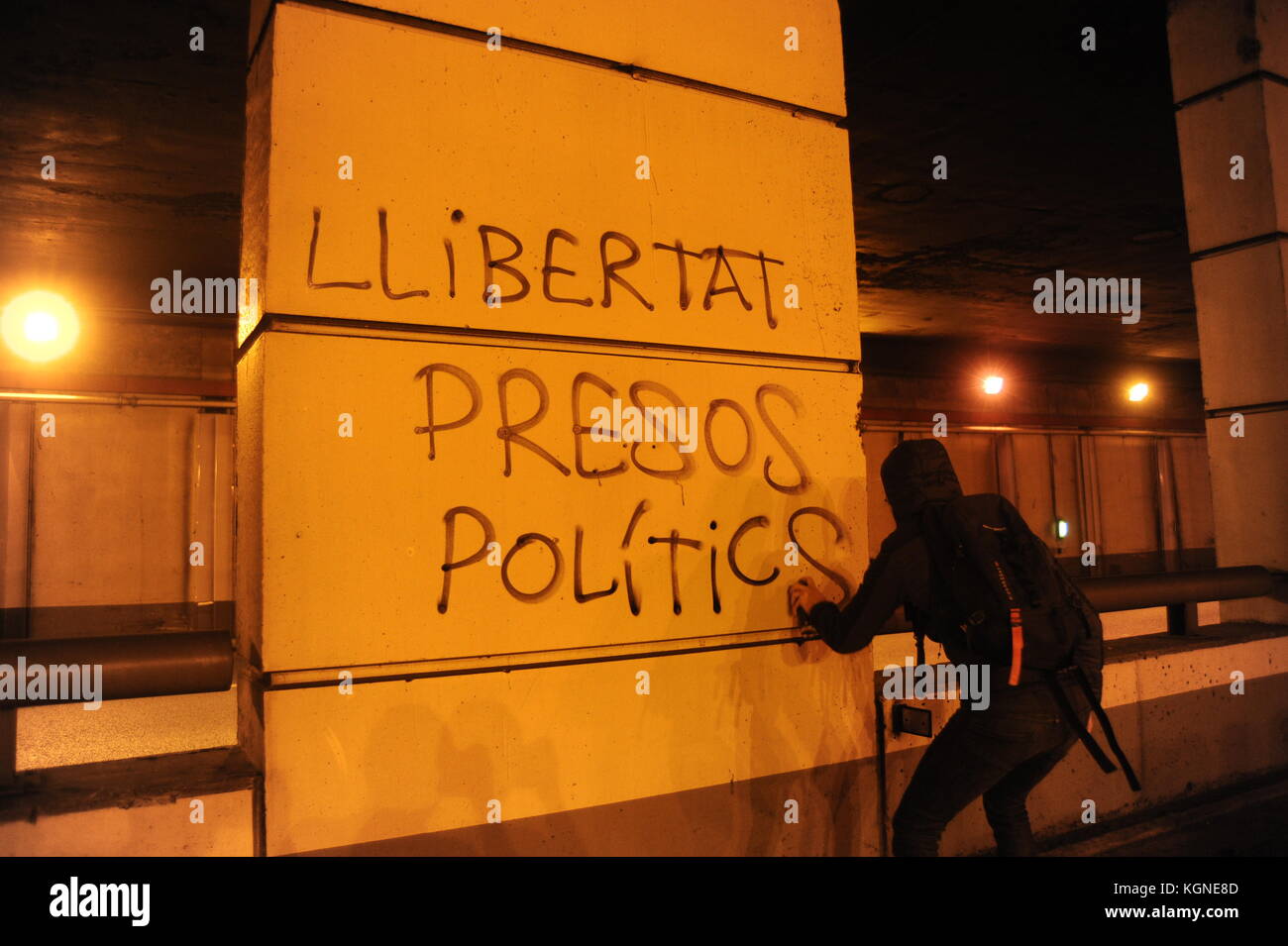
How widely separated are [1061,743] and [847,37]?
4114mm

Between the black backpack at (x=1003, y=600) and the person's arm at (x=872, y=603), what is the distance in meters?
0.11

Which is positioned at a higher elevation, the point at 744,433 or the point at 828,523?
the point at 744,433

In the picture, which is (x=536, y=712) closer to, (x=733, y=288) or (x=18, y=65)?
(x=733, y=288)

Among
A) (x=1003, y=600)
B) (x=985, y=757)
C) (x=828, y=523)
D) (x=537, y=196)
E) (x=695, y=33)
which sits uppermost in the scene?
(x=695, y=33)

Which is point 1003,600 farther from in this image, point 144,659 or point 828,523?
point 144,659

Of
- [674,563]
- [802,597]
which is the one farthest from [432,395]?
[802,597]

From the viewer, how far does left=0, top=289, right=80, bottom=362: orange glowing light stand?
9.73m

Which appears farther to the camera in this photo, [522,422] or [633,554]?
[633,554]

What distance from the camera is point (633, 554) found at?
108 inches

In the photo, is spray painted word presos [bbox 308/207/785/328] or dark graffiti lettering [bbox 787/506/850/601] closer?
spray painted word presos [bbox 308/207/785/328]

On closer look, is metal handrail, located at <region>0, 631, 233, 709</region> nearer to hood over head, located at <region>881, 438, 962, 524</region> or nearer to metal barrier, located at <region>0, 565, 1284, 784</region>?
metal barrier, located at <region>0, 565, 1284, 784</region>

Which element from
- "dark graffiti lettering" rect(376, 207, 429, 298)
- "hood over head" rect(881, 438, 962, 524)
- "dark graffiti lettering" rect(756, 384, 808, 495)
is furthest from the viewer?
"dark graffiti lettering" rect(756, 384, 808, 495)

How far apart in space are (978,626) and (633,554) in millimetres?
1109

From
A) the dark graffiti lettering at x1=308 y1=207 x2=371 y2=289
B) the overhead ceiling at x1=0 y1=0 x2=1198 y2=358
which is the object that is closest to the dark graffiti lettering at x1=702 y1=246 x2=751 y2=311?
the dark graffiti lettering at x1=308 y1=207 x2=371 y2=289
